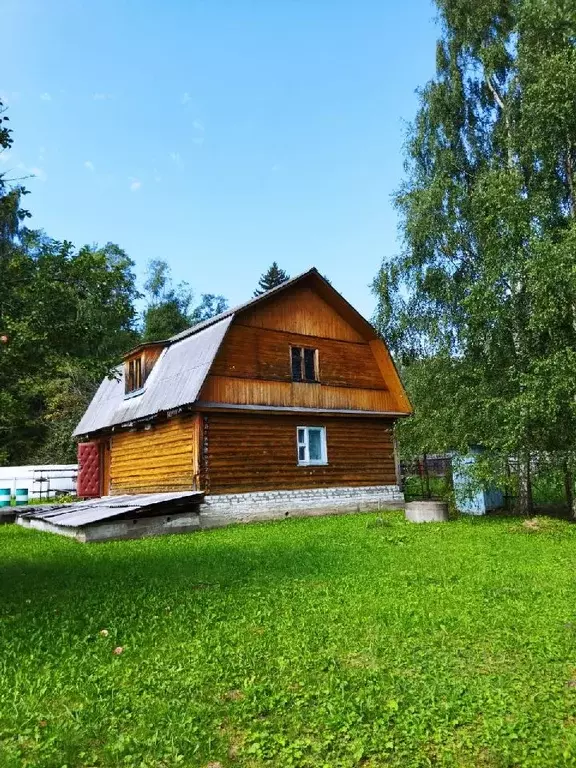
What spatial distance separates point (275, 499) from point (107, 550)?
5.82 m

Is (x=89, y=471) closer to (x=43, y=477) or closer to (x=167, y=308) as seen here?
(x=43, y=477)

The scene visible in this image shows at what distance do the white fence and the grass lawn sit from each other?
19261 mm

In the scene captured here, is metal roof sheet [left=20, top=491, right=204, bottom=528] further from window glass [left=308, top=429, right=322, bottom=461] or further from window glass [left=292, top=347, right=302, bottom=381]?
window glass [left=292, top=347, right=302, bottom=381]

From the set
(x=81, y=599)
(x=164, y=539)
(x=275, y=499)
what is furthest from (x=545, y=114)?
(x=81, y=599)

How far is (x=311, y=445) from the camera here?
17625mm

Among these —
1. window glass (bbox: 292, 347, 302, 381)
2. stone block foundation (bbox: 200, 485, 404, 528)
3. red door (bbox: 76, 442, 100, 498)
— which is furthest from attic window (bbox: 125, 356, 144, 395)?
stone block foundation (bbox: 200, 485, 404, 528)

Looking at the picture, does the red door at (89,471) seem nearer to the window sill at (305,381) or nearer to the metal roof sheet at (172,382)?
the metal roof sheet at (172,382)

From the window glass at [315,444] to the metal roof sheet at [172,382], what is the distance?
4.30 metres

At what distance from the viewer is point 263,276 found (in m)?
54.8

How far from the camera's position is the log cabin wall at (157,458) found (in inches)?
608

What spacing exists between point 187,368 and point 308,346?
3969 mm

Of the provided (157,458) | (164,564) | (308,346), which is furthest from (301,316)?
(164,564)

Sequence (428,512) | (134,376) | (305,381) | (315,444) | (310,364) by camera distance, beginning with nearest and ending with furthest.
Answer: (428,512)
(305,381)
(315,444)
(310,364)
(134,376)

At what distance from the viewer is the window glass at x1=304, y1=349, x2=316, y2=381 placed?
58.0 feet
